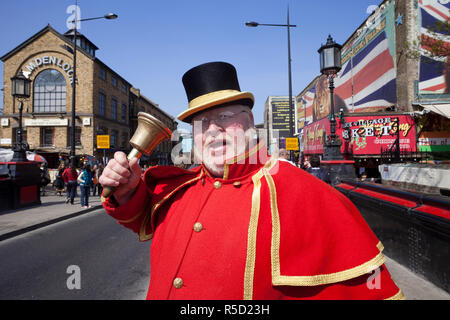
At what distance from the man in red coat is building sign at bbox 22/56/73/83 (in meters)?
28.0

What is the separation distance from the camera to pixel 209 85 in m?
1.78

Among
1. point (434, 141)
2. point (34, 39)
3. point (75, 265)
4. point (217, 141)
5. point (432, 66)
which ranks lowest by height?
point (75, 265)

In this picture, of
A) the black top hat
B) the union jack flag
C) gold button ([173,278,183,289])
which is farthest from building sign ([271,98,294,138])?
gold button ([173,278,183,289])

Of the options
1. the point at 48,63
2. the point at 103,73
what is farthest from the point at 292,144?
the point at 48,63

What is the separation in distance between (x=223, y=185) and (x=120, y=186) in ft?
1.97

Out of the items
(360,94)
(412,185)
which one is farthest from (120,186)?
(360,94)

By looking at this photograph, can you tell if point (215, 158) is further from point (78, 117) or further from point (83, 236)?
point (78, 117)

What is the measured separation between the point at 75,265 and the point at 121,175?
3981 mm

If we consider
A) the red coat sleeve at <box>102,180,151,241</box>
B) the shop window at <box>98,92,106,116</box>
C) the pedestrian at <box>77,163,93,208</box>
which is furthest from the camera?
the shop window at <box>98,92,106,116</box>

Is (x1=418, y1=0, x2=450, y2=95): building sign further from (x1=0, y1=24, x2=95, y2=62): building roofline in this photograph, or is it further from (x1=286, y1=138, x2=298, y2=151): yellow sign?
(x1=0, y1=24, x2=95, y2=62): building roofline

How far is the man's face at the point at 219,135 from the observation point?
1.63 meters

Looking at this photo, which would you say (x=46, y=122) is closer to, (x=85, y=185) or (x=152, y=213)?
(x=85, y=185)

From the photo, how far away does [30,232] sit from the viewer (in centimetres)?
689

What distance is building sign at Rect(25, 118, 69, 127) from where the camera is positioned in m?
24.5
